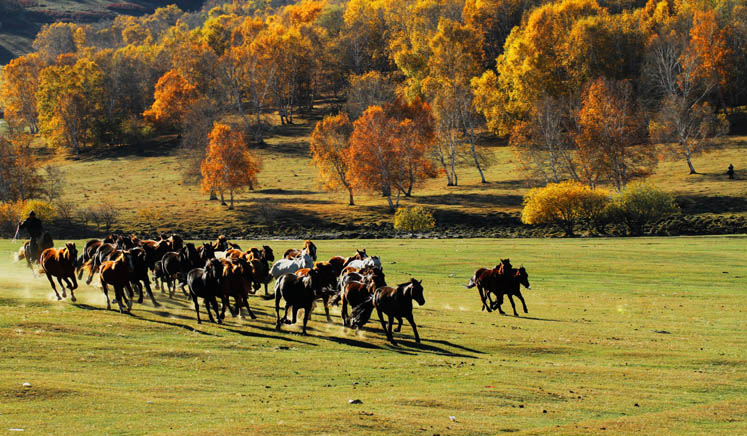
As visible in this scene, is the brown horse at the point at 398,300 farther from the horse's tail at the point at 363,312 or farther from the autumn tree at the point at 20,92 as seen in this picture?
the autumn tree at the point at 20,92

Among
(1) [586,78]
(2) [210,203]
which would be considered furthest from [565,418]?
(1) [586,78]

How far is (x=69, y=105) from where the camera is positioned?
459 ft

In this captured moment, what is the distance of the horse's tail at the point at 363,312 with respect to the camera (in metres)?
21.6

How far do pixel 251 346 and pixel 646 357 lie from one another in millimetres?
11045

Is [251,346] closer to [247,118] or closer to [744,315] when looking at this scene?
[744,315]

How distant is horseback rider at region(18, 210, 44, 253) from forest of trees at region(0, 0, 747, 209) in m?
64.2

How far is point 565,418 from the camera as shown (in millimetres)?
14055

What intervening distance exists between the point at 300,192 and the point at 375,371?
89547mm

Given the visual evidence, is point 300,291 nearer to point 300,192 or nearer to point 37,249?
point 37,249

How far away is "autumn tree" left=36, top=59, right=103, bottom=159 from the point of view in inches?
5517

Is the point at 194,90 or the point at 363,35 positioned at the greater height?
the point at 363,35

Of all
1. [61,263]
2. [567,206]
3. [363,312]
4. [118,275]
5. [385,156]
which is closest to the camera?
[363,312]

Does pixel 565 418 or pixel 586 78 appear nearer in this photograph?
pixel 565 418

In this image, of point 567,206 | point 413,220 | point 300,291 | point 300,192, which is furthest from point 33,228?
point 300,192
